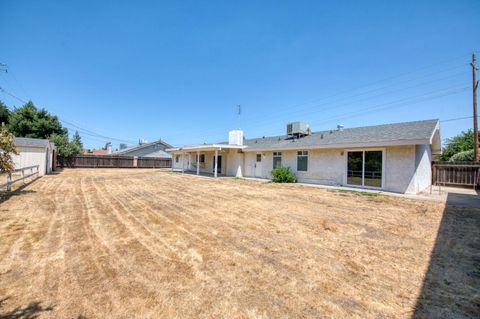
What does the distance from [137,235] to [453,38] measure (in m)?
16.6

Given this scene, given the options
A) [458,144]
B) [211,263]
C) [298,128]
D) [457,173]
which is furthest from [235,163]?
[458,144]

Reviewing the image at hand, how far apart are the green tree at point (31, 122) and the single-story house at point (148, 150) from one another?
9695mm

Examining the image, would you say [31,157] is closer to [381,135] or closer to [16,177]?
[16,177]

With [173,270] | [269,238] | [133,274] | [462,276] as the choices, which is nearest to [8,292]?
[133,274]

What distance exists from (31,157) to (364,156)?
23255 mm

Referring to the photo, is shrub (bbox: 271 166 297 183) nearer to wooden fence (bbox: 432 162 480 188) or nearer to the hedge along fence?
wooden fence (bbox: 432 162 480 188)

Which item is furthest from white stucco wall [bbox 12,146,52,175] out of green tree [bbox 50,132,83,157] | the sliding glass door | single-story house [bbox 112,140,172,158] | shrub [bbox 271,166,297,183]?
the sliding glass door

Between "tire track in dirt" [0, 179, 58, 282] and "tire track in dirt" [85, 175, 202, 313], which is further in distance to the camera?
"tire track in dirt" [0, 179, 58, 282]

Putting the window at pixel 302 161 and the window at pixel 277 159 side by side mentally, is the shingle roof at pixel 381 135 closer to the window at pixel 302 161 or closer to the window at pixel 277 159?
the window at pixel 302 161

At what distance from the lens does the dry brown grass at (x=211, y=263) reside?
2.28 meters

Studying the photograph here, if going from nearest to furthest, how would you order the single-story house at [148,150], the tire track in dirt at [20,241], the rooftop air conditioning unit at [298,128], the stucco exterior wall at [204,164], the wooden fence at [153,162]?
1. the tire track in dirt at [20,241]
2. the rooftop air conditioning unit at [298,128]
3. the stucco exterior wall at [204,164]
4. the wooden fence at [153,162]
5. the single-story house at [148,150]

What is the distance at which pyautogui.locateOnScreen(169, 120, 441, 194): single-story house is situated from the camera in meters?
10.1

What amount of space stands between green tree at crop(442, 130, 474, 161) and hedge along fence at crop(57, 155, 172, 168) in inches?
1505

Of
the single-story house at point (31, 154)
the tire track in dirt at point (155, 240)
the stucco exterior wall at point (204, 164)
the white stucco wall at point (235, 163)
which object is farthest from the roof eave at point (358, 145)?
the single-story house at point (31, 154)
